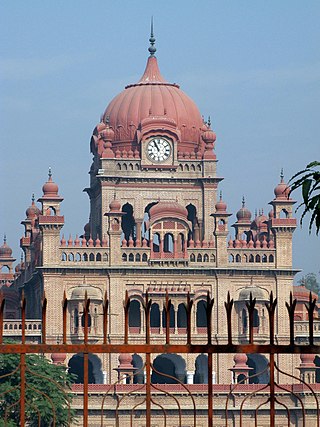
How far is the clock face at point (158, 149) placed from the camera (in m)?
63.2

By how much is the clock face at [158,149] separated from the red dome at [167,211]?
3822 mm

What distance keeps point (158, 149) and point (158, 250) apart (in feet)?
14.0

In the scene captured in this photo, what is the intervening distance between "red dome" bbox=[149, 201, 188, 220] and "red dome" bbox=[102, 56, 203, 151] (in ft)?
15.8

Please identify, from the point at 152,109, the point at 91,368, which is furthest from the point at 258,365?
the point at 152,109

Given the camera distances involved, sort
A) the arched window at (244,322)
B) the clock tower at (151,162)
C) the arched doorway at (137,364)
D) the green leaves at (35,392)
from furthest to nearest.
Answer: the clock tower at (151,162), the arched window at (244,322), the arched doorway at (137,364), the green leaves at (35,392)

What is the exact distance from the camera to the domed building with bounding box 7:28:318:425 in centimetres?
5847

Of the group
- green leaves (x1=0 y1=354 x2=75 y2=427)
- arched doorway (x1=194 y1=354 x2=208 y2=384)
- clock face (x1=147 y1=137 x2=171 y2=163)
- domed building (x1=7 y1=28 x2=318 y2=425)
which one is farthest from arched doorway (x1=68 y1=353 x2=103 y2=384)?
green leaves (x1=0 y1=354 x2=75 y2=427)

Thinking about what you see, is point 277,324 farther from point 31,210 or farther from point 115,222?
point 31,210

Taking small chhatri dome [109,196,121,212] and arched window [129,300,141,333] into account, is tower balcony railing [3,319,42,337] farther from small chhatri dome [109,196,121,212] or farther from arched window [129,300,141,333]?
small chhatri dome [109,196,121,212]

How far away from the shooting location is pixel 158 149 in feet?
208

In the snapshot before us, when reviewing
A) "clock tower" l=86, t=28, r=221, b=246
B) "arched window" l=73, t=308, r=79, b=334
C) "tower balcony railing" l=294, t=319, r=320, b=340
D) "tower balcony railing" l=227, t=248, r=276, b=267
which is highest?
"clock tower" l=86, t=28, r=221, b=246

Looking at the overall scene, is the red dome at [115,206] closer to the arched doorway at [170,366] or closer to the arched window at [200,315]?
the arched window at [200,315]

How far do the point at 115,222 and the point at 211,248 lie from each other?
3928 millimetres

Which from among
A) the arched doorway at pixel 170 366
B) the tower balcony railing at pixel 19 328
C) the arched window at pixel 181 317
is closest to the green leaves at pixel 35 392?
the tower balcony railing at pixel 19 328
